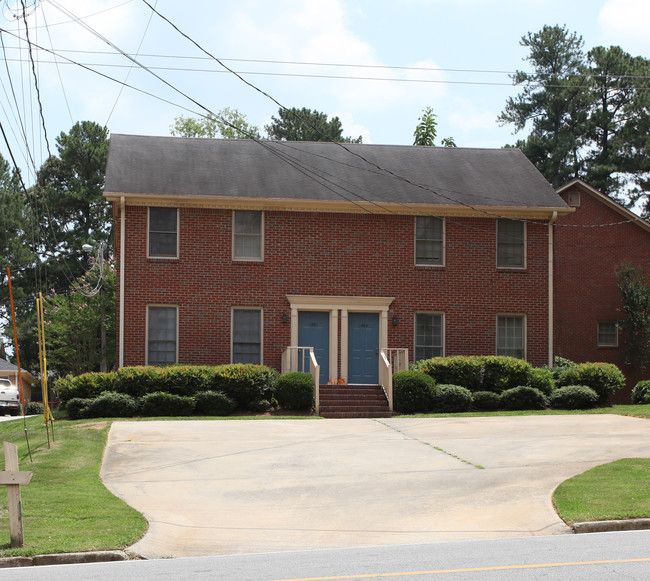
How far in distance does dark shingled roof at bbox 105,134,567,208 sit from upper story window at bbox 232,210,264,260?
0.66 metres

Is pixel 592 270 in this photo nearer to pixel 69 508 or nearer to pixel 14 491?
pixel 69 508

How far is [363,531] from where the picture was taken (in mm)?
10086

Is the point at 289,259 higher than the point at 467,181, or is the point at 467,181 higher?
the point at 467,181

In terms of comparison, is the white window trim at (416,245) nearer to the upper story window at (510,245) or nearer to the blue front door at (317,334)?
the upper story window at (510,245)

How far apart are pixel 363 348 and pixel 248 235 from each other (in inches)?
184

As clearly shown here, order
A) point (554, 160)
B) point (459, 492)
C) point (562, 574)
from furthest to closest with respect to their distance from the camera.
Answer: point (554, 160)
point (459, 492)
point (562, 574)

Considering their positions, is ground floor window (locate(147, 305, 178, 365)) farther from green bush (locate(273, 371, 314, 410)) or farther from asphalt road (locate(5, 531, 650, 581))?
asphalt road (locate(5, 531, 650, 581))

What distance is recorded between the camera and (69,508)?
1049 centimetres

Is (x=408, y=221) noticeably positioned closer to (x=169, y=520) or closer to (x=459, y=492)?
(x=459, y=492)

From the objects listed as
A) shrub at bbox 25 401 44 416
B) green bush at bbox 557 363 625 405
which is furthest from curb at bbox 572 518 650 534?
shrub at bbox 25 401 44 416

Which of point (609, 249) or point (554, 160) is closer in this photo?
point (609, 249)

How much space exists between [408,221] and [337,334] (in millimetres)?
4008

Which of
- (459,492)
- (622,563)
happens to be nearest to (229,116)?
(459,492)

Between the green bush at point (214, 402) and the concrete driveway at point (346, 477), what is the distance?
78.4 inches
